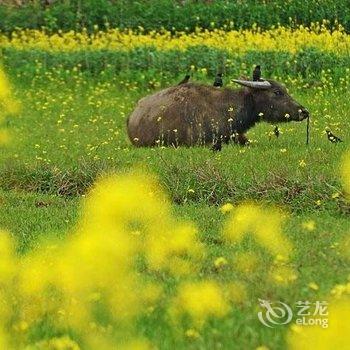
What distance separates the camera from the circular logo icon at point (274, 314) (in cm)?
568

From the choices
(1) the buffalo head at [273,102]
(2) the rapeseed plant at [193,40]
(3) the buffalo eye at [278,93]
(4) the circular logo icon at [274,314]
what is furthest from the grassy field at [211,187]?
(2) the rapeseed plant at [193,40]

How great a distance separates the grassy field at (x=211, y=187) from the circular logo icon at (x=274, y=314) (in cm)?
5

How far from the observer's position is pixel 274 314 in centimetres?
580

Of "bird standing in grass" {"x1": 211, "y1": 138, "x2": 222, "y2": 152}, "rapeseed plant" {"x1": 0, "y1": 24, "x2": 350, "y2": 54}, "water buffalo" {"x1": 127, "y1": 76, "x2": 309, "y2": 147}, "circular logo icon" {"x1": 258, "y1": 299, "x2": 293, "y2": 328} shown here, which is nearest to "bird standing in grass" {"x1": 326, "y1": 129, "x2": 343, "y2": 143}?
"water buffalo" {"x1": 127, "y1": 76, "x2": 309, "y2": 147}

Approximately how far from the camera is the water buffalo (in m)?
12.1

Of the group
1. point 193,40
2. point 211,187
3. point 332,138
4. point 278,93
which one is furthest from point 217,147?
point 193,40

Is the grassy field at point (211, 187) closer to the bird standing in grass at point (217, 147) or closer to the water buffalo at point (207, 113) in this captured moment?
the bird standing in grass at point (217, 147)

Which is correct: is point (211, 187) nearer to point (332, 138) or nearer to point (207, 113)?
point (332, 138)

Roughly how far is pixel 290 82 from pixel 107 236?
1036 centimetres

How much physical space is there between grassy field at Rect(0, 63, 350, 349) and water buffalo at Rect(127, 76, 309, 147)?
0.27 meters

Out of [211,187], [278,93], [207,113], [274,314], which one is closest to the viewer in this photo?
[274,314]

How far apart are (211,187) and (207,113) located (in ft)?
9.35

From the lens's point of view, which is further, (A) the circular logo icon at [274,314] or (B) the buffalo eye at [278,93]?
(B) the buffalo eye at [278,93]

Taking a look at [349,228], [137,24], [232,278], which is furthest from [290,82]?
[232,278]
